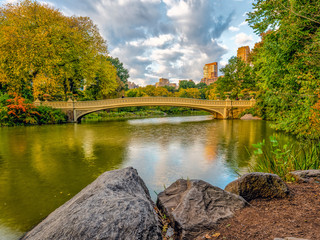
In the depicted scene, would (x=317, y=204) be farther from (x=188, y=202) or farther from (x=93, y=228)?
(x=93, y=228)

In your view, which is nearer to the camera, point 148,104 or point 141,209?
point 141,209

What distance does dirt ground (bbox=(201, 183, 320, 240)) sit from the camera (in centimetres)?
156

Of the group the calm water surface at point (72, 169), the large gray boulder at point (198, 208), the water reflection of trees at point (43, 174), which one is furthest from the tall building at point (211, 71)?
the large gray boulder at point (198, 208)

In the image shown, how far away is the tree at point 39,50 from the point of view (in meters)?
15.7

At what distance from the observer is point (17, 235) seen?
8.15ft

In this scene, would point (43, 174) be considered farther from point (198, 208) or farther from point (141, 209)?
point (198, 208)

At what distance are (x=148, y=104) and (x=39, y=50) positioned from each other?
11221 millimetres

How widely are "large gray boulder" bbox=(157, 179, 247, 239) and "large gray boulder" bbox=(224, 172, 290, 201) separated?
0.22 metres

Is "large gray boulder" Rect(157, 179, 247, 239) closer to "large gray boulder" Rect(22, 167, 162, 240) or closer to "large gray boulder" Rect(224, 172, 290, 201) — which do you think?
"large gray boulder" Rect(224, 172, 290, 201)

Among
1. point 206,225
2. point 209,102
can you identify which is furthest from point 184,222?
point 209,102

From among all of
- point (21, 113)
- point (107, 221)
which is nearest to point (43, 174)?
point (107, 221)

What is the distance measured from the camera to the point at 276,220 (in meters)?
1.80

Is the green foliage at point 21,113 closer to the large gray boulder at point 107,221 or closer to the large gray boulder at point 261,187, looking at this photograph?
the large gray boulder at point 107,221

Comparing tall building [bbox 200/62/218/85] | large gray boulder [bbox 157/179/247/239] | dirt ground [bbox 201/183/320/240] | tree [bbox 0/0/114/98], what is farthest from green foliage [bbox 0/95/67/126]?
tall building [bbox 200/62/218/85]
